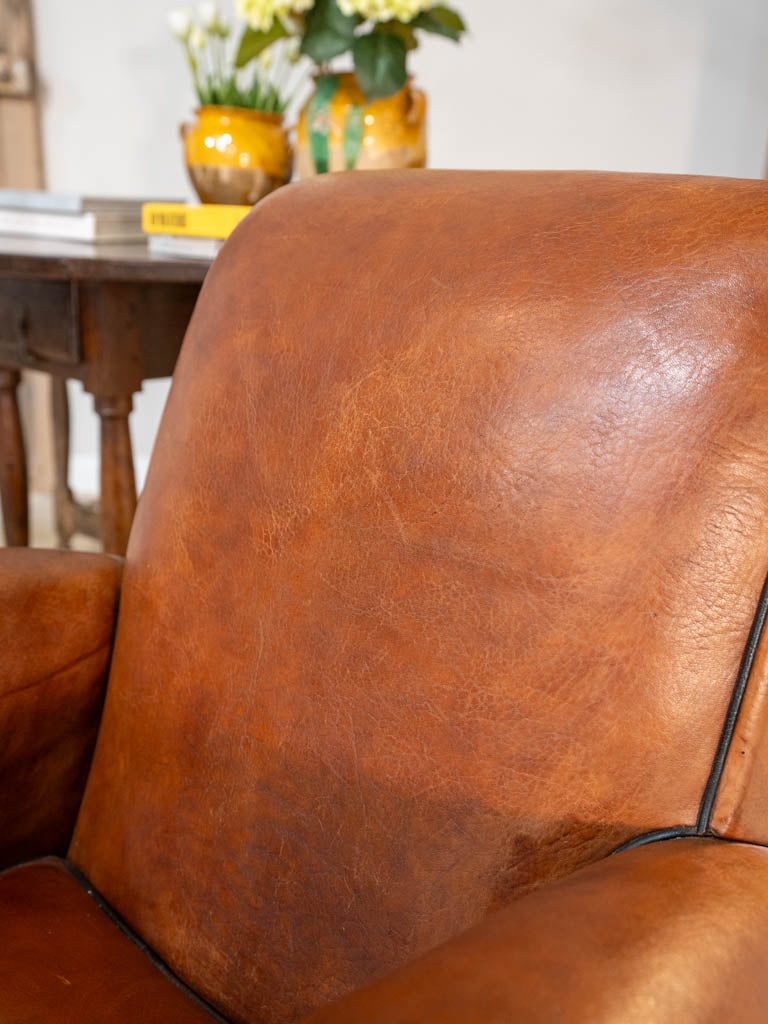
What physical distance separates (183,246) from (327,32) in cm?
35

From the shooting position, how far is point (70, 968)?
60 cm

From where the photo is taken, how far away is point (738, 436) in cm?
50

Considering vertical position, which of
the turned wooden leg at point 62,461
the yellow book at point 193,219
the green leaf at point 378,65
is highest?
the green leaf at point 378,65

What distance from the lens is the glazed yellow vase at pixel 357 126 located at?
138 cm

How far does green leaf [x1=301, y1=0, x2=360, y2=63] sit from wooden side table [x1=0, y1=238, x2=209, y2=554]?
0.33 metres

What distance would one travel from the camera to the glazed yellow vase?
138cm

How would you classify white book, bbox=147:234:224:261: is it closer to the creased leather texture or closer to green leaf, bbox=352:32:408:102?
green leaf, bbox=352:32:408:102

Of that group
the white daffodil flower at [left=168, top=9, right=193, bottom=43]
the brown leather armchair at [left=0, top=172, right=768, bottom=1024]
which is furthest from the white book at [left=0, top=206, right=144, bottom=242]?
the brown leather armchair at [left=0, top=172, right=768, bottom=1024]

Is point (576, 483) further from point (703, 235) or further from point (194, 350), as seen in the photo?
point (194, 350)

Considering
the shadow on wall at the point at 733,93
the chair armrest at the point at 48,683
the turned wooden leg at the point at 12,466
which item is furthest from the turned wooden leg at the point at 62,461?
the chair armrest at the point at 48,683

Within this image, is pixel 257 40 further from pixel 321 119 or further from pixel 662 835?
pixel 662 835

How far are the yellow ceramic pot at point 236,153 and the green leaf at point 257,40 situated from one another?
0.07 meters

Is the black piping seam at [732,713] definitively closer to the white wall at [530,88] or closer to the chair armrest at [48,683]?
the chair armrest at [48,683]

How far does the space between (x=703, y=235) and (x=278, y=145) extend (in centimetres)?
107
